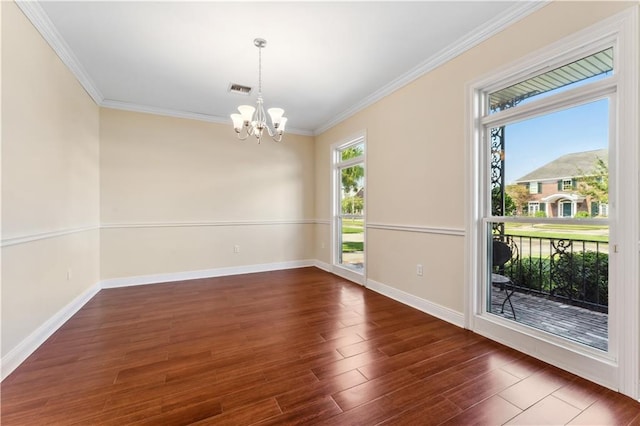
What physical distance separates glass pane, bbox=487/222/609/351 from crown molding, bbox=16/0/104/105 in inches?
168

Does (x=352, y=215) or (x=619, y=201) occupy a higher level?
(x=619, y=201)

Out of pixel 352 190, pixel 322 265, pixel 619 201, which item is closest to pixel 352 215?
pixel 352 190

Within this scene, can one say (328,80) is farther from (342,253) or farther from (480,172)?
(342,253)

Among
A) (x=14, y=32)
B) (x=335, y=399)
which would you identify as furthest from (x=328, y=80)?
(x=335, y=399)

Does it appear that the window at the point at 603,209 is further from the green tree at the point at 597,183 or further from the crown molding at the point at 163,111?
the crown molding at the point at 163,111

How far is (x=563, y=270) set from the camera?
7.23 feet

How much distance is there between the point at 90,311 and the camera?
3.13 m

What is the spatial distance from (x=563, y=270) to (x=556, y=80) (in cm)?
150

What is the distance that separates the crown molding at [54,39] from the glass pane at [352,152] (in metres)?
3.68

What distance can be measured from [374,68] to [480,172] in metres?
1.67

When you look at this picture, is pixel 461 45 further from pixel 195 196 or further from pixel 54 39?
pixel 195 196

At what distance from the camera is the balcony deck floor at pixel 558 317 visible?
197 centimetres

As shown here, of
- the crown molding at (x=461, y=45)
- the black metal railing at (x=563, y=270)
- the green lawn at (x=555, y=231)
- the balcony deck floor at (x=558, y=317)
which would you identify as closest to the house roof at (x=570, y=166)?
the green lawn at (x=555, y=231)

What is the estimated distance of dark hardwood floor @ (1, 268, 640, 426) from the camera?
154 centimetres
